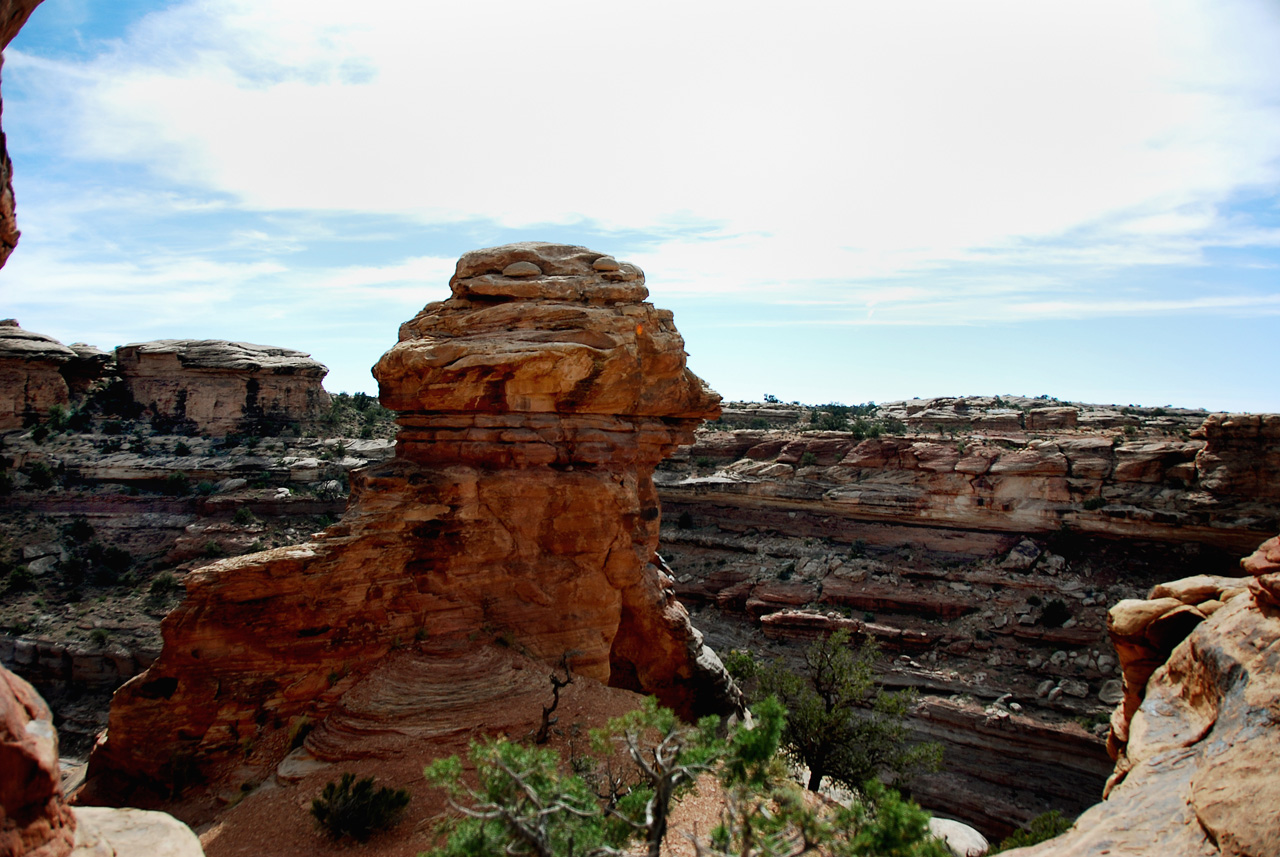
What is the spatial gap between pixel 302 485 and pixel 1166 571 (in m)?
49.2

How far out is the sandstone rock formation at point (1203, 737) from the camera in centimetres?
700

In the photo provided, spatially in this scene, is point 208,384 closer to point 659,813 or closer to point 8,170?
point 8,170

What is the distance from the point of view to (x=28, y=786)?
234 inches

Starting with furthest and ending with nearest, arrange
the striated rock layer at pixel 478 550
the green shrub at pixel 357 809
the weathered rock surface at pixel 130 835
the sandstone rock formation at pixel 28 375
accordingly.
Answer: the sandstone rock formation at pixel 28 375, the striated rock layer at pixel 478 550, the green shrub at pixel 357 809, the weathered rock surface at pixel 130 835

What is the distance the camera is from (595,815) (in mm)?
8047

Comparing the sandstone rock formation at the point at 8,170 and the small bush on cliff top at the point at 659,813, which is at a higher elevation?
the sandstone rock formation at the point at 8,170

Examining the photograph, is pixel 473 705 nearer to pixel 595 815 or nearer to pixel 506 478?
pixel 506 478

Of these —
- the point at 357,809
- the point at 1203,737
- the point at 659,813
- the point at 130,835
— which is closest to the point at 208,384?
the point at 357,809

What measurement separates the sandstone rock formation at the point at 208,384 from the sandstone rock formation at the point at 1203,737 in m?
54.2

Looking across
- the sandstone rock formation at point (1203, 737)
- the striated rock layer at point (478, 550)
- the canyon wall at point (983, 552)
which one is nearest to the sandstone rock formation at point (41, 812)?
the striated rock layer at point (478, 550)

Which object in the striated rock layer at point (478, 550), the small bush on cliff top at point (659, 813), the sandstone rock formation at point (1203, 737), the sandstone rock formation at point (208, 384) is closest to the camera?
the sandstone rock formation at point (1203, 737)

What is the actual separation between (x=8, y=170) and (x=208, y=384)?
52.3 meters

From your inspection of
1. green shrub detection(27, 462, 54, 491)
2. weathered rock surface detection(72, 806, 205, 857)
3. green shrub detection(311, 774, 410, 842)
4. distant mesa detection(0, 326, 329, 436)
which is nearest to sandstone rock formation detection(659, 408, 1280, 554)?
distant mesa detection(0, 326, 329, 436)

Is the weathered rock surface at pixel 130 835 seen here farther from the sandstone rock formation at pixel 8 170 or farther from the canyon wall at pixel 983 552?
the canyon wall at pixel 983 552
